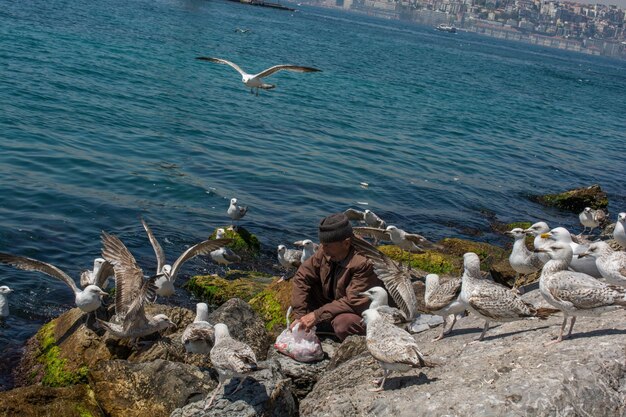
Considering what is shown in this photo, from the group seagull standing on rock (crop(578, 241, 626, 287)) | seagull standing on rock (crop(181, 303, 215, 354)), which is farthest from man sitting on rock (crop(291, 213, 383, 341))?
seagull standing on rock (crop(578, 241, 626, 287))

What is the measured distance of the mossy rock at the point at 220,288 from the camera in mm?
12266

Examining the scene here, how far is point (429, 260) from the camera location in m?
14.2

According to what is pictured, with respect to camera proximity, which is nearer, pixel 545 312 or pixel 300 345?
pixel 545 312

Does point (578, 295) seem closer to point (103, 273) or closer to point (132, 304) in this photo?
point (132, 304)

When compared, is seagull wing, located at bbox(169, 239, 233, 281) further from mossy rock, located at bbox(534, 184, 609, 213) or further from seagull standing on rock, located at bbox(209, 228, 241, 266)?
mossy rock, located at bbox(534, 184, 609, 213)

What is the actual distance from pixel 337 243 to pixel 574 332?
2602 millimetres

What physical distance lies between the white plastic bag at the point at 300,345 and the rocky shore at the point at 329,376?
3.7 inches

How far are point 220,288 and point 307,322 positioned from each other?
14.7ft

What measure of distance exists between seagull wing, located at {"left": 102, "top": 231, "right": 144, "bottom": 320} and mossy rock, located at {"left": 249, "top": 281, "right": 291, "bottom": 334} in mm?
1765

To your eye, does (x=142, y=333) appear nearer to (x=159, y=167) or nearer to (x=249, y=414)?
(x=249, y=414)

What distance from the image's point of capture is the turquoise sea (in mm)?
16422

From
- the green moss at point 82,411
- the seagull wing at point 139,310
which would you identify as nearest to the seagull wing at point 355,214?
the seagull wing at point 139,310

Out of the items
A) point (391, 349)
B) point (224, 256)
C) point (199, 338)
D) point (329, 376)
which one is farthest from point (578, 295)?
point (224, 256)

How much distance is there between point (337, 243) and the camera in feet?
27.8
